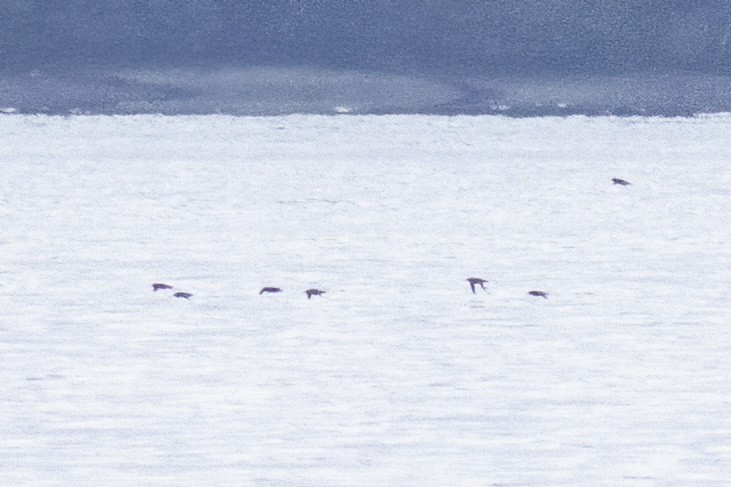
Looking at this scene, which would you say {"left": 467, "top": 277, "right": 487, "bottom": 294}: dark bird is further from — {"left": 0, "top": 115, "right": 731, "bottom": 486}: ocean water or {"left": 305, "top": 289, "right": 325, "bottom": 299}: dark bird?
{"left": 305, "top": 289, "right": 325, "bottom": 299}: dark bird

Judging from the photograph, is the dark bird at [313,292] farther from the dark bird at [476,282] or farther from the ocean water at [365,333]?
the dark bird at [476,282]

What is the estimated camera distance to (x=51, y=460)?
5.49 meters

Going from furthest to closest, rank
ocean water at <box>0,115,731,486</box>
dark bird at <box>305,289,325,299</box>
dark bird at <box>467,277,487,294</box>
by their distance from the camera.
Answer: dark bird at <box>467,277,487,294</box>
dark bird at <box>305,289,325,299</box>
ocean water at <box>0,115,731,486</box>

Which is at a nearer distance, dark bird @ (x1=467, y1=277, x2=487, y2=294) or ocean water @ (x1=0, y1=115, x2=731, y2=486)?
ocean water @ (x1=0, y1=115, x2=731, y2=486)

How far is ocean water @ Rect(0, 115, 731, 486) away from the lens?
556cm

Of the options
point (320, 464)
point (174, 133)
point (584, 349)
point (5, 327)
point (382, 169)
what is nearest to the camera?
point (320, 464)

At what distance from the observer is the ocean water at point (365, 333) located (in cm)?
556

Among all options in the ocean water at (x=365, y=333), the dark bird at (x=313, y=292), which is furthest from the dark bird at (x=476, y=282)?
the dark bird at (x=313, y=292)

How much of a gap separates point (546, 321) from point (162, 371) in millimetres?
2236

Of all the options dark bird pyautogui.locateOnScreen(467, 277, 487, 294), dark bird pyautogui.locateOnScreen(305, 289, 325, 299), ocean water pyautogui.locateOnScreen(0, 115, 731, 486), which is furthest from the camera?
dark bird pyautogui.locateOnScreen(467, 277, 487, 294)

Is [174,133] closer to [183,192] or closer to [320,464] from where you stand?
[183,192]

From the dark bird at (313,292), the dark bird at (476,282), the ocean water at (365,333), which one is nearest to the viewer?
the ocean water at (365,333)

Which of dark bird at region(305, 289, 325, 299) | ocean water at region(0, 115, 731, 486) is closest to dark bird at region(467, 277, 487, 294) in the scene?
ocean water at region(0, 115, 731, 486)

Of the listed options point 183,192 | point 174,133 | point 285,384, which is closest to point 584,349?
point 285,384
